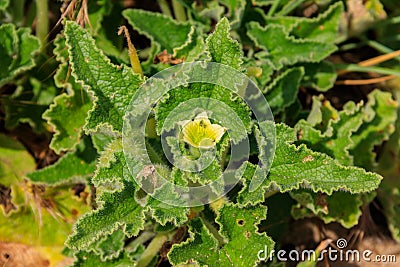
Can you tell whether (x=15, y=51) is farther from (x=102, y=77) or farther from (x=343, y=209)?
(x=343, y=209)

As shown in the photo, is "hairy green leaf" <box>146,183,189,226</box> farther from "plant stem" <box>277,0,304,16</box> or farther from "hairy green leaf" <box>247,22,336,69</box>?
"plant stem" <box>277,0,304,16</box>

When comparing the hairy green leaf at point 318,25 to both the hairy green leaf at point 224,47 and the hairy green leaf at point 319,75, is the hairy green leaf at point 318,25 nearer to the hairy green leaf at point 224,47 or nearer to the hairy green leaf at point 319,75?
the hairy green leaf at point 319,75

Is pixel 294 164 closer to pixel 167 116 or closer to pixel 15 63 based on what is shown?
pixel 167 116

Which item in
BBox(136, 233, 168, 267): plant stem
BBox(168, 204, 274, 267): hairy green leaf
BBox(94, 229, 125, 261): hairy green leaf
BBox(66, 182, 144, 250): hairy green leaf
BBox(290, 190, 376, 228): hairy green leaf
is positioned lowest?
BBox(290, 190, 376, 228): hairy green leaf

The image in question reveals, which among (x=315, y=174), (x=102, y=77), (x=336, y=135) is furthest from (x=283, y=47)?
(x=102, y=77)

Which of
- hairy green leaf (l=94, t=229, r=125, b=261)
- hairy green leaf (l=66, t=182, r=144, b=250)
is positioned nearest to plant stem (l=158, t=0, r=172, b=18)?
hairy green leaf (l=94, t=229, r=125, b=261)

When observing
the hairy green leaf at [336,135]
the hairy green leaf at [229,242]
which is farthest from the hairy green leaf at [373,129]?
the hairy green leaf at [229,242]
